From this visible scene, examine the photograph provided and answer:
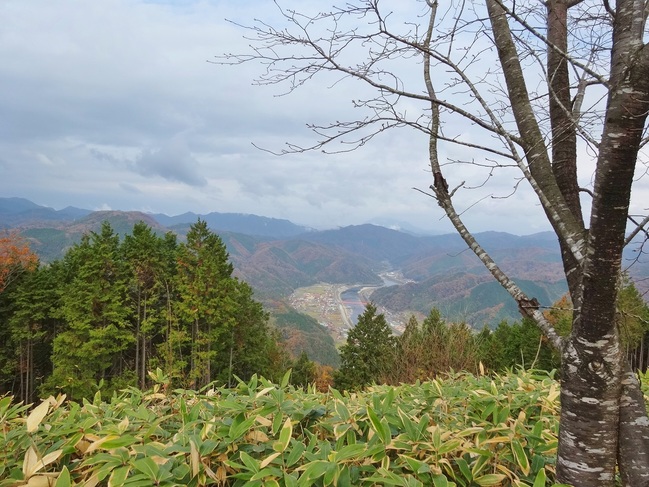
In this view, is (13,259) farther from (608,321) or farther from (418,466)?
(608,321)

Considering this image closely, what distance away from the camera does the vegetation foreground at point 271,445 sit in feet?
4.14

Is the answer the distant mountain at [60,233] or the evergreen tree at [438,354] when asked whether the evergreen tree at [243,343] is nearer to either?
the evergreen tree at [438,354]

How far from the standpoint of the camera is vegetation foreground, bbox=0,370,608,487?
1.26 meters

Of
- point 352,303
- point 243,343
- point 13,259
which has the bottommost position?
point 352,303

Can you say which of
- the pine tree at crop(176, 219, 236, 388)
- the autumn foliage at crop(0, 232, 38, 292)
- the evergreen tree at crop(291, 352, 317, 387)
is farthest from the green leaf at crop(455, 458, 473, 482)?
the evergreen tree at crop(291, 352, 317, 387)

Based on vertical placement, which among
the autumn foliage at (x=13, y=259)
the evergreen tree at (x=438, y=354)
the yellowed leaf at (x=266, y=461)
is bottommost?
the evergreen tree at (x=438, y=354)

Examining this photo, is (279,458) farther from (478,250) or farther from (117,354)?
(117,354)

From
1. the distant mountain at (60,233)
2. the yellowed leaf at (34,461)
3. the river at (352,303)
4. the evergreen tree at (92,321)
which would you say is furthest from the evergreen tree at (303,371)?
the distant mountain at (60,233)

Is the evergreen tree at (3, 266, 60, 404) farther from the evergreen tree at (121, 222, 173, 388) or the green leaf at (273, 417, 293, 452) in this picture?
A: the green leaf at (273, 417, 293, 452)

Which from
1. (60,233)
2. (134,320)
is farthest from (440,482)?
(60,233)

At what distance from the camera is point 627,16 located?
4.70ft

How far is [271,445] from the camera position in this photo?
148 cm

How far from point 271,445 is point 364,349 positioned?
673 inches

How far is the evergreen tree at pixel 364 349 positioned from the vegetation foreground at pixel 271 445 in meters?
16.2
